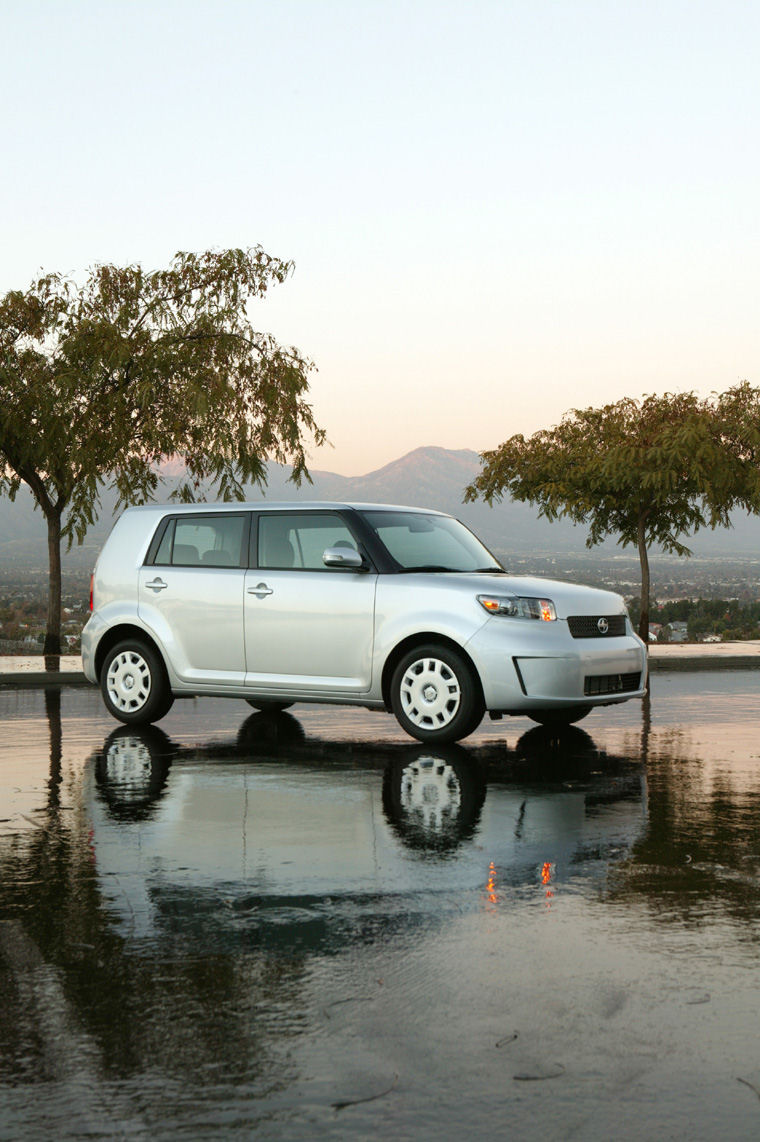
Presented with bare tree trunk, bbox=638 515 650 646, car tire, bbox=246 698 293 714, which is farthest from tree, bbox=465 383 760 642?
car tire, bbox=246 698 293 714

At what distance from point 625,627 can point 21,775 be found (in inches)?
211

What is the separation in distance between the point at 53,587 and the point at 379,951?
20.5 meters

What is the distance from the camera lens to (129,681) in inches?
540

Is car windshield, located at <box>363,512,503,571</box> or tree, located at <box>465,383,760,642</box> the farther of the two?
tree, located at <box>465,383,760,642</box>

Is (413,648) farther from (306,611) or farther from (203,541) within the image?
(203,541)

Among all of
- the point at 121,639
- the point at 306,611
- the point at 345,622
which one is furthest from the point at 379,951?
the point at 121,639

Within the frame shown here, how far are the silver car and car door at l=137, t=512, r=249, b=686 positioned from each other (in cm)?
1

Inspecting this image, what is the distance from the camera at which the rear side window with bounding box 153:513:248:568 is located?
13391mm

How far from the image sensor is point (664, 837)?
8125 mm

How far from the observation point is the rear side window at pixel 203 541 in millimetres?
13391

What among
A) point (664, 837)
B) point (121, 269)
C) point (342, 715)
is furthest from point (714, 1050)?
point (121, 269)

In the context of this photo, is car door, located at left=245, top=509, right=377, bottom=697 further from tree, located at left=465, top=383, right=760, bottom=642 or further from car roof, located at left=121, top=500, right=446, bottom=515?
tree, located at left=465, top=383, right=760, bottom=642

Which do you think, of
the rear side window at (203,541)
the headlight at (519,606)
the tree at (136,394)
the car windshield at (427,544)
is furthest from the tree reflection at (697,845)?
the tree at (136,394)

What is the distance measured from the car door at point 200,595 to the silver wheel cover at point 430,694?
1.68 m
